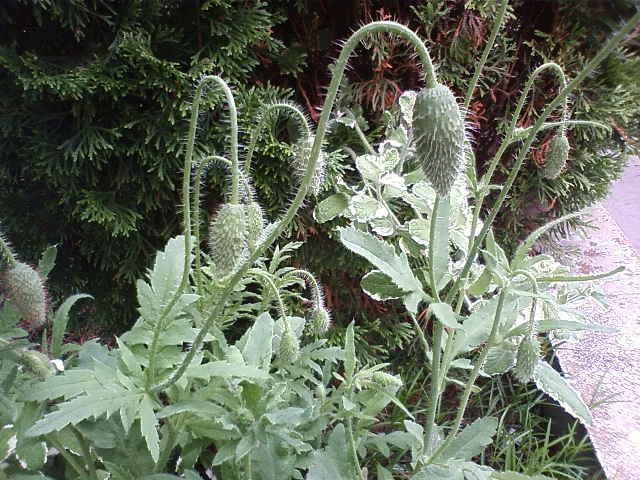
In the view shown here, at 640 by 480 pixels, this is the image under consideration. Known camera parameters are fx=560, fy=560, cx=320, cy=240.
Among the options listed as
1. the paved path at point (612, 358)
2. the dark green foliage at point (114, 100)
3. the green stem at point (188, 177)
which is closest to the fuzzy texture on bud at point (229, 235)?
the green stem at point (188, 177)

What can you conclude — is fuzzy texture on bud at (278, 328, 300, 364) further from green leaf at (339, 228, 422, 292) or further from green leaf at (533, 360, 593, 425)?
green leaf at (533, 360, 593, 425)

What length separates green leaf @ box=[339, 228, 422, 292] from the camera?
45.2 inches

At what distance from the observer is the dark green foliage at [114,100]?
1.67 m

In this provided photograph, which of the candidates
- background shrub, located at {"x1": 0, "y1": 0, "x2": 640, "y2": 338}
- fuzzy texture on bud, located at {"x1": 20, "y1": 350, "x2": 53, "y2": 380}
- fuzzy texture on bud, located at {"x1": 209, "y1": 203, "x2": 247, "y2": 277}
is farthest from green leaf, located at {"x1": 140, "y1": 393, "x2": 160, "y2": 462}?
background shrub, located at {"x1": 0, "y1": 0, "x2": 640, "y2": 338}

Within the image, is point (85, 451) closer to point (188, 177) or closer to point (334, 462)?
point (334, 462)

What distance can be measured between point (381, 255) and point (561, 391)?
48 cm

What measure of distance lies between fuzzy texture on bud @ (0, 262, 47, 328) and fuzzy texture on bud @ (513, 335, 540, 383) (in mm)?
986

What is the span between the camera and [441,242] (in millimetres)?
1203

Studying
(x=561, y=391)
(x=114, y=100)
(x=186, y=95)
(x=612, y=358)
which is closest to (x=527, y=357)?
(x=561, y=391)

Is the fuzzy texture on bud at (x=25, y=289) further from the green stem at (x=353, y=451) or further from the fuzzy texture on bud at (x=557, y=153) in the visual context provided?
the fuzzy texture on bud at (x=557, y=153)

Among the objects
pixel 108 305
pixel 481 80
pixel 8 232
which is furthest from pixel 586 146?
pixel 8 232

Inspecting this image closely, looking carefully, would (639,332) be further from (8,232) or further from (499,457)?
(8,232)

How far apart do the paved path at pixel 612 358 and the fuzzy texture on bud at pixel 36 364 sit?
1345 millimetres

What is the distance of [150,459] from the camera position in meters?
1.16
